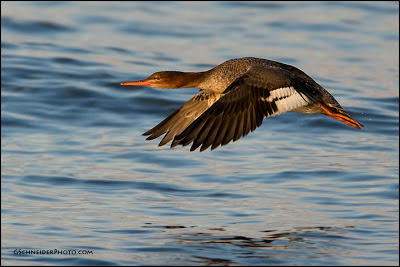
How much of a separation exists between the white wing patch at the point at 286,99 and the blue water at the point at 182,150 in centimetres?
147

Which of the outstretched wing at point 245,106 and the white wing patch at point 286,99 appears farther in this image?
the white wing patch at point 286,99

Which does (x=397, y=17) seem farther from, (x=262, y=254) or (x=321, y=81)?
(x=262, y=254)

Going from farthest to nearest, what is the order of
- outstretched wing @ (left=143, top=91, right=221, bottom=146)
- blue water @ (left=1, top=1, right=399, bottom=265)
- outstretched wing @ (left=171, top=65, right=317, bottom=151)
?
outstretched wing @ (left=143, top=91, right=221, bottom=146) < blue water @ (left=1, top=1, right=399, bottom=265) < outstretched wing @ (left=171, top=65, right=317, bottom=151)

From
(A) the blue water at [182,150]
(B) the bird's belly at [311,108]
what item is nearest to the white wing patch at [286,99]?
(B) the bird's belly at [311,108]

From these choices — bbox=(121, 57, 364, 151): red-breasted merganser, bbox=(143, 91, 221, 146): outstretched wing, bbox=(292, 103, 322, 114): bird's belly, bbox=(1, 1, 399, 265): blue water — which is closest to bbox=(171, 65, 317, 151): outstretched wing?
bbox=(121, 57, 364, 151): red-breasted merganser

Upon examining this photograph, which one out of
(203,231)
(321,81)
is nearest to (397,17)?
(321,81)

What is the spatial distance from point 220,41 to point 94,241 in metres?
8.73

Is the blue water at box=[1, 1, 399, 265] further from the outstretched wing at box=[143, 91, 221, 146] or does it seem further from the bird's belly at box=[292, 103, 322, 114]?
the bird's belly at box=[292, 103, 322, 114]

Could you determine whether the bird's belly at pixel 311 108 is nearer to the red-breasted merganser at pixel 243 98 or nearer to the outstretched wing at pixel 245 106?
the red-breasted merganser at pixel 243 98

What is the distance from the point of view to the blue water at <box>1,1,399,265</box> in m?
7.54

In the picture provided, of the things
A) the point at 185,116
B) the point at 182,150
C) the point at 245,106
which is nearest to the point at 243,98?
the point at 245,106

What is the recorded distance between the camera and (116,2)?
18.5m

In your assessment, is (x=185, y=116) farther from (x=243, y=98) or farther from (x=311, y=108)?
(x=243, y=98)

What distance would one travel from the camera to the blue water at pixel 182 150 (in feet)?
24.7
